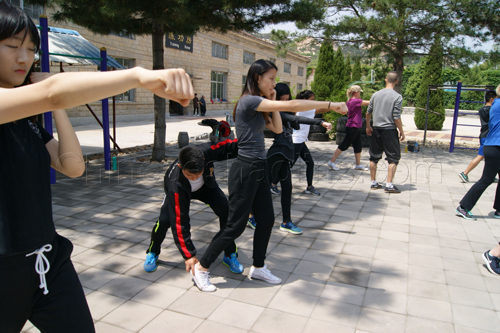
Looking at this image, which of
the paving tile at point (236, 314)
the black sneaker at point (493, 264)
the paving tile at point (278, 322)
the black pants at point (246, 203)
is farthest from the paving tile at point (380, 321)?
the black sneaker at point (493, 264)

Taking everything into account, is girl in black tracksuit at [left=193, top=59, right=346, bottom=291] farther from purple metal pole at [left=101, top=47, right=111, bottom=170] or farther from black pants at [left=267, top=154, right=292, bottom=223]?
purple metal pole at [left=101, top=47, right=111, bottom=170]

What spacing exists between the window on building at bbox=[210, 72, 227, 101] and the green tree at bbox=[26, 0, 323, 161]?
2285 cm

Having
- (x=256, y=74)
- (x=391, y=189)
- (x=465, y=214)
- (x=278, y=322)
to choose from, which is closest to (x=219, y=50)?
(x=391, y=189)

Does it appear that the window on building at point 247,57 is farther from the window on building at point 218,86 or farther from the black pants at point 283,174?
the black pants at point 283,174

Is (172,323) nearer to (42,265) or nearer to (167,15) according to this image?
(42,265)

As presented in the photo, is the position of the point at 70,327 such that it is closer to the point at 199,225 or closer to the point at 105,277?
the point at 105,277

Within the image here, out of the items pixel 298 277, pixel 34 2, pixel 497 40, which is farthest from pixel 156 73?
pixel 497 40

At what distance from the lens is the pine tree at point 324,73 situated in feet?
53.3

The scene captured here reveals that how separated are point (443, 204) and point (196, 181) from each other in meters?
4.64

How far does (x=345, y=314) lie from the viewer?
9.64 feet

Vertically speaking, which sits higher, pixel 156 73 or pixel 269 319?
pixel 156 73

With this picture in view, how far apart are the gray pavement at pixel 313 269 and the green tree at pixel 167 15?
311cm

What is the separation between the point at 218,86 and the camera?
1293 inches

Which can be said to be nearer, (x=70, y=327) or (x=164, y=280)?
(x=70, y=327)
